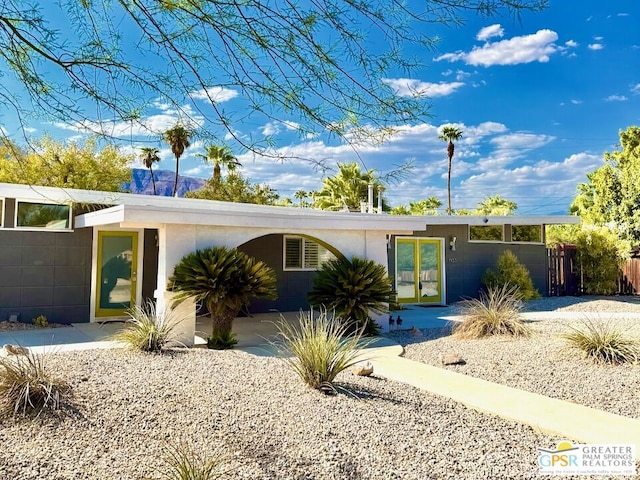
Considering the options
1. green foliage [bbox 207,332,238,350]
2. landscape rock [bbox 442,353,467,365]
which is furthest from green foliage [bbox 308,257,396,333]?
landscape rock [bbox 442,353,467,365]

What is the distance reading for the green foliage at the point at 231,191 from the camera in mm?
26266

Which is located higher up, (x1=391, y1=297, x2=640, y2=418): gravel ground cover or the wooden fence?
the wooden fence

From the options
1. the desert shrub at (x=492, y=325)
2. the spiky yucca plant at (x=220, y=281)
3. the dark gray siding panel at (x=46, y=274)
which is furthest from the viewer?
the dark gray siding panel at (x=46, y=274)

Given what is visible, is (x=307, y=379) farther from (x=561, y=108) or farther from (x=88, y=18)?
(x=561, y=108)

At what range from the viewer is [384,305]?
9.81 metres

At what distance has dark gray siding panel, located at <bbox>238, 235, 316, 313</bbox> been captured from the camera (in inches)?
504

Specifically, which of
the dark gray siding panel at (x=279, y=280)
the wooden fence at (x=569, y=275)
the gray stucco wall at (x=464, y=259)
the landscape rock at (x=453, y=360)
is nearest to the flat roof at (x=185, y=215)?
the dark gray siding panel at (x=279, y=280)

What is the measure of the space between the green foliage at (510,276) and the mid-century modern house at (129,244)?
20.6ft

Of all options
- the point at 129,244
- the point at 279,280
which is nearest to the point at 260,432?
the point at 129,244

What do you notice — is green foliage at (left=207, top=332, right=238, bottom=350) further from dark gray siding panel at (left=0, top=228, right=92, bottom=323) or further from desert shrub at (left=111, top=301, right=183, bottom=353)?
dark gray siding panel at (left=0, top=228, right=92, bottom=323)

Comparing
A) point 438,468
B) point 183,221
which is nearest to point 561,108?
point 183,221

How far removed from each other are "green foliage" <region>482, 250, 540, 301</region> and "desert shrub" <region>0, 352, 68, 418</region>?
1445 cm

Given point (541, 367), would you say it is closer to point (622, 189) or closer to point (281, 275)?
point (281, 275)

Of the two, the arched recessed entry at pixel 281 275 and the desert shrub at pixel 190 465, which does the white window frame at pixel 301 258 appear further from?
the desert shrub at pixel 190 465
